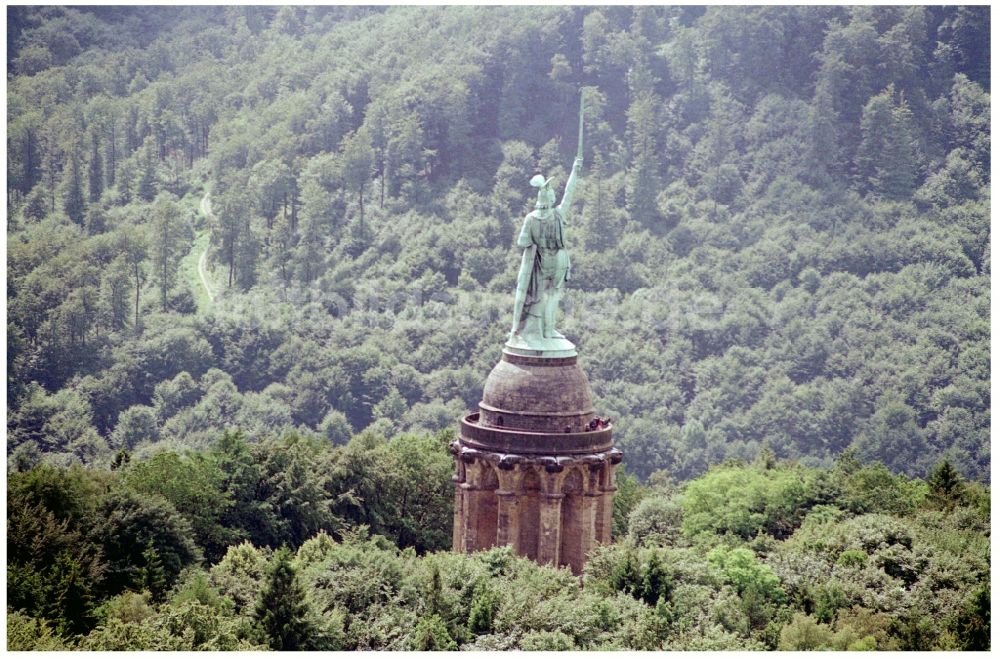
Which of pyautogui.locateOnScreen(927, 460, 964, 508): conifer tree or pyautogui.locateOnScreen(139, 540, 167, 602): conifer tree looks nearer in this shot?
pyautogui.locateOnScreen(139, 540, 167, 602): conifer tree

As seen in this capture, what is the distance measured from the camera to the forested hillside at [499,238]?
123688 millimetres

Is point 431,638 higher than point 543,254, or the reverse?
point 543,254

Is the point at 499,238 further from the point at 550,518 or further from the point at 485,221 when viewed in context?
the point at 550,518

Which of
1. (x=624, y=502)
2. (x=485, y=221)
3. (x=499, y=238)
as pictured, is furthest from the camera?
(x=485, y=221)

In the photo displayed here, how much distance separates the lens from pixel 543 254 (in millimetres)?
63875

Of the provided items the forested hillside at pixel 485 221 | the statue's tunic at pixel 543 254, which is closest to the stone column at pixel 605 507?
the statue's tunic at pixel 543 254

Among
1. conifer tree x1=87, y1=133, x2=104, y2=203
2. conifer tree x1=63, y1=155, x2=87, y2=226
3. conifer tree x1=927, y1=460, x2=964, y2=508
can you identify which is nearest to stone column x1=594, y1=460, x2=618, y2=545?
conifer tree x1=927, y1=460, x2=964, y2=508

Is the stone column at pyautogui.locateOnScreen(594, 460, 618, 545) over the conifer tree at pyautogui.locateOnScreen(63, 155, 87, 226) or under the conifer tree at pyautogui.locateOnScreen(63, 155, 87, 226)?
under

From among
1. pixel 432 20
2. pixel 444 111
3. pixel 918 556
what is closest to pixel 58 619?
pixel 918 556

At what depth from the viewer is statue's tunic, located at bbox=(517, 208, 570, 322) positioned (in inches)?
2502

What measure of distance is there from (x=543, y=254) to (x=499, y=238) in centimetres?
8283

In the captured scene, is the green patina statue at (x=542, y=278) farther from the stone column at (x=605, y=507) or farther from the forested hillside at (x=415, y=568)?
the forested hillside at (x=415, y=568)

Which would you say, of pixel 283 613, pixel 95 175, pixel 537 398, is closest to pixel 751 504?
pixel 537 398

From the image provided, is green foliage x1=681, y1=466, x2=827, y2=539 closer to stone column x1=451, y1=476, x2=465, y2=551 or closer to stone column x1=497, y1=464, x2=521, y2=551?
stone column x1=451, y1=476, x2=465, y2=551
